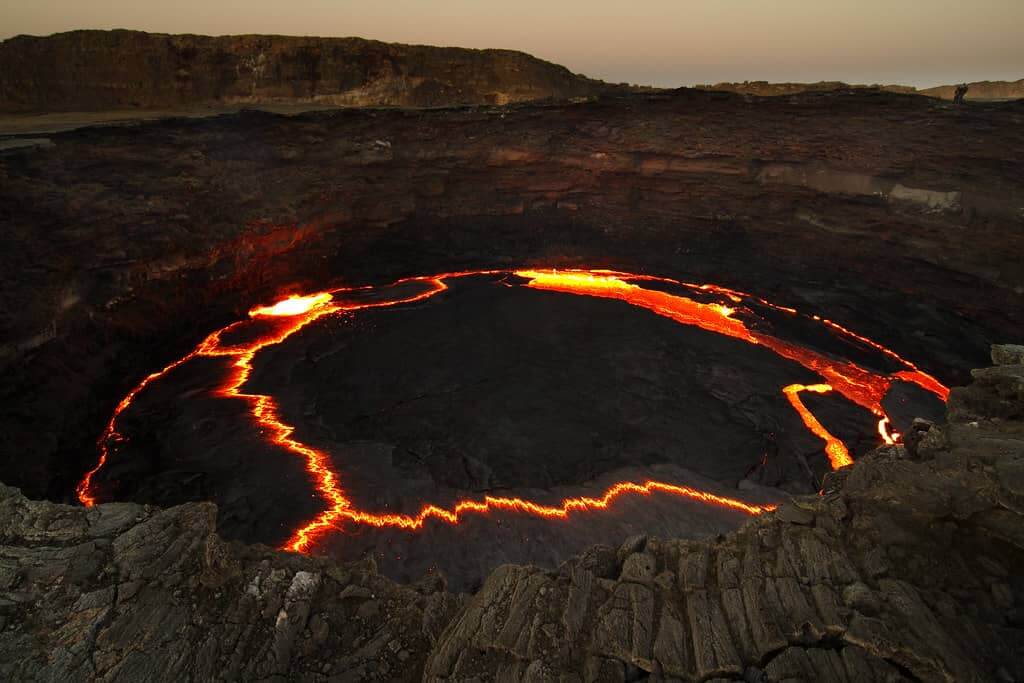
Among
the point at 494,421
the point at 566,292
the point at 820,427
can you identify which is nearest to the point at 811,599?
the point at 494,421

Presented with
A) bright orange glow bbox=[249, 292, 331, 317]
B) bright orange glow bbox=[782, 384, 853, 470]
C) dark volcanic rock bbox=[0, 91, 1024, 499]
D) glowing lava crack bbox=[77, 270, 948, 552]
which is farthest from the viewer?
bright orange glow bbox=[249, 292, 331, 317]

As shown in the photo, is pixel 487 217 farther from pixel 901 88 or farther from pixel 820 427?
pixel 901 88

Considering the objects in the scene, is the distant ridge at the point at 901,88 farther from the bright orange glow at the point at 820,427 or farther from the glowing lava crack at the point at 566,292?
the bright orange glow at the point at 820,427

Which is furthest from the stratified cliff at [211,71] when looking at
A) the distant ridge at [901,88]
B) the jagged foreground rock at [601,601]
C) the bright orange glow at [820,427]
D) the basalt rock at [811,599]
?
the basalt rock at [811,599]

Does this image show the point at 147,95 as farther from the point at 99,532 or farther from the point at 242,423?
the point at 99,532

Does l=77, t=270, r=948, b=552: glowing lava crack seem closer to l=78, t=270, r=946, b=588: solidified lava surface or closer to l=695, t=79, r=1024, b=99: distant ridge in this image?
l=78, t=270, r=946, b=588: solidified lava surface

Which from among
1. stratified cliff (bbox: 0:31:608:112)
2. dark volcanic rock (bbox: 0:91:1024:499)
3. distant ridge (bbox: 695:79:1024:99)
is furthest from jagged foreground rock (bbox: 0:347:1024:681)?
stratified cliff (bbox: 0:31:608:112)

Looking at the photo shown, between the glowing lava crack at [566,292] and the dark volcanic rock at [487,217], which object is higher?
the dark volcanic rock at [487,217]
